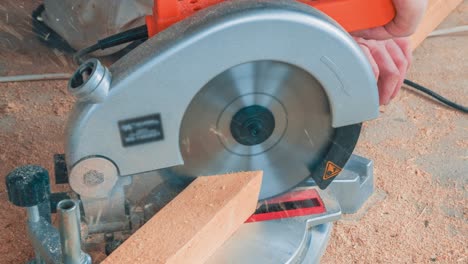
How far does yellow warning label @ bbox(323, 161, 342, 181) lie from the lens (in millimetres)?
1597

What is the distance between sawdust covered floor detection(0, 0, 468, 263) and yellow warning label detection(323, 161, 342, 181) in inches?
12.1

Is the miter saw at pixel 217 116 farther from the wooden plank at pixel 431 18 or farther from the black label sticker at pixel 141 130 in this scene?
the wooden plank at pixel 431 18

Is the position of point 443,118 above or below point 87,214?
below

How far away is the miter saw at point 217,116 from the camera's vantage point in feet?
4.48

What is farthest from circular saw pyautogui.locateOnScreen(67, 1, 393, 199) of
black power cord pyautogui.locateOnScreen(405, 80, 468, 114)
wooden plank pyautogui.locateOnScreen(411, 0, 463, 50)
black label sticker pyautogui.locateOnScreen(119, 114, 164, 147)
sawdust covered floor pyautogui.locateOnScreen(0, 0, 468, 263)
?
wooden plank pyautogui.locateOnScreen(411, 0, 463, 50)

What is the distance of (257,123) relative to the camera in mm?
1484

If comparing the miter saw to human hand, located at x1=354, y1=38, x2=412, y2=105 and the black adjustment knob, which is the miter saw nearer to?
the black adjustment knob

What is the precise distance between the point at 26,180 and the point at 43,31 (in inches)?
63.0

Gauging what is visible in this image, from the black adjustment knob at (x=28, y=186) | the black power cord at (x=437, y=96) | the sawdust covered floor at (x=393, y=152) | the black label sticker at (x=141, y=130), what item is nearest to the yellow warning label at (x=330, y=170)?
the sawdust covered floor at (x=393, y=152)

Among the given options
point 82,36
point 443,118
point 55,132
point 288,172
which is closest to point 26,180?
point 288,172

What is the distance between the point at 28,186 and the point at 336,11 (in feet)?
2.47

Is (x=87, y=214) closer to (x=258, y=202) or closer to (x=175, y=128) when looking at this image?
(x=175, y=128)

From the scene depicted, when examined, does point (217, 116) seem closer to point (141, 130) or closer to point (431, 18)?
point (141, 130)

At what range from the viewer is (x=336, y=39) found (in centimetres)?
140
